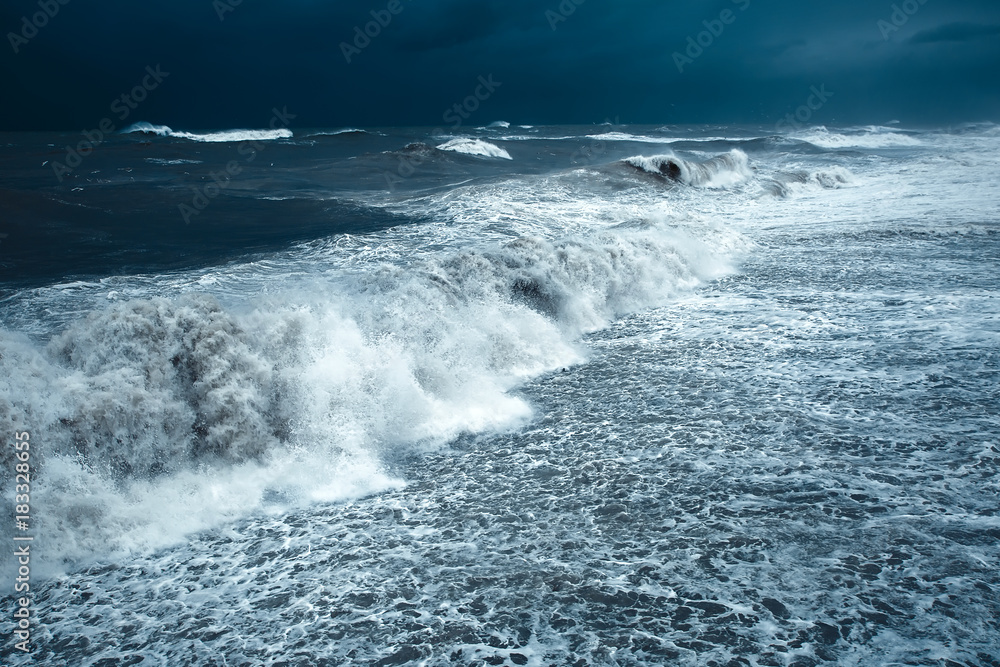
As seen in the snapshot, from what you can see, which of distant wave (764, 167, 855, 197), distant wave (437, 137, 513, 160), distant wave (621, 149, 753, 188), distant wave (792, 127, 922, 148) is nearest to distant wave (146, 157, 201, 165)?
distant wave (437, 137, 513, 160)

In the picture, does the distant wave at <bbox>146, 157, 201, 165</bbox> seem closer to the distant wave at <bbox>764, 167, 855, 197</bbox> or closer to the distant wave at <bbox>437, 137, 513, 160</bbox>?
the distant wave at <bbox>437, 137, 513, 160</bbox>

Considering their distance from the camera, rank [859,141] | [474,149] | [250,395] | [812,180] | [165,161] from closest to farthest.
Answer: [250,395] → [812,180] → [165,161] → [474,149] → [859,141]

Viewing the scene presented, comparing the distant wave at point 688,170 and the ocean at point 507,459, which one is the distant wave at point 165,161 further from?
the ocean at point 507,459

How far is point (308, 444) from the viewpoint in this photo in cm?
457

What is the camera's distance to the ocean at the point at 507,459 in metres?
2.88

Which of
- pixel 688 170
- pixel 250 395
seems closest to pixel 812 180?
pixel 688 170

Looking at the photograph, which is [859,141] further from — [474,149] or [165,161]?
[165,161]

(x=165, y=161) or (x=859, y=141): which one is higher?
(x=859, y=141)

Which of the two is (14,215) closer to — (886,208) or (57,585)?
(57,585)

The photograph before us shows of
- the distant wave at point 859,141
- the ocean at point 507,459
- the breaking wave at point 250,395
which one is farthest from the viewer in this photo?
the distant wave at point 859,141

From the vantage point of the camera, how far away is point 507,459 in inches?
174

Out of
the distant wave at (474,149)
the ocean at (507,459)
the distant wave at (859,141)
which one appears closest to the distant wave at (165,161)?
the distant wave at (474,149)

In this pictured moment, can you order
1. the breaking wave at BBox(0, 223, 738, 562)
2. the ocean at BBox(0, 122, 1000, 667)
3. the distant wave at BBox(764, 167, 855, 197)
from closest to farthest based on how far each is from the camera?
the ocean at BBox(0, 122, 1000, 667) → the breaking wave at BBox(0, 223, 738, 562) → the distant wave at BBox(764, 167, 855, 197)

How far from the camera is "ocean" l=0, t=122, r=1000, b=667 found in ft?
9.45
